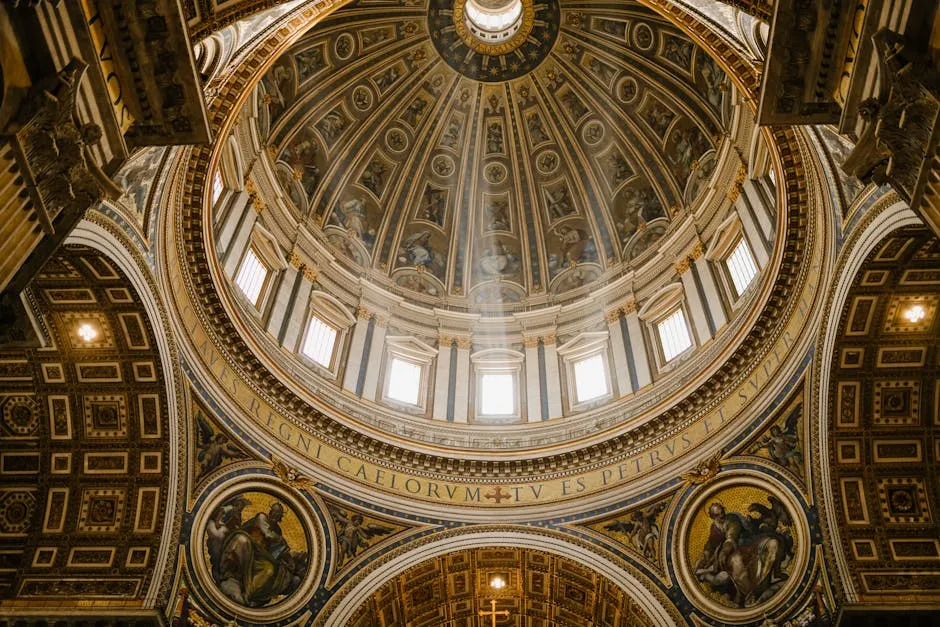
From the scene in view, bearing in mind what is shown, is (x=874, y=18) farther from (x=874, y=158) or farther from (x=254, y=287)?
(x=254, y=287)

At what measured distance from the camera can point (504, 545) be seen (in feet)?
68.8

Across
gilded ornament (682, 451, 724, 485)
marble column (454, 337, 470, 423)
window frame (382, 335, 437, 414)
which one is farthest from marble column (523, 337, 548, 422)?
gilded ornament (682, 451, 724, 485)

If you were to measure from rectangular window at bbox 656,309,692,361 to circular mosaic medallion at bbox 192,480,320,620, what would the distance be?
36.6ft

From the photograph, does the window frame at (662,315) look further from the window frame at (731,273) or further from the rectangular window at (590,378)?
the rectangular window at (590,378)

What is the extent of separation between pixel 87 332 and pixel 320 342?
28.5 feet

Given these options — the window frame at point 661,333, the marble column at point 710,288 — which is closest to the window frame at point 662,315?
the window frame at point 661,333

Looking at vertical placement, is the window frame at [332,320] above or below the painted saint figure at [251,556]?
above

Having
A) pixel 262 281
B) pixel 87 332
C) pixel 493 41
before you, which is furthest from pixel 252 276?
pixel 493 41

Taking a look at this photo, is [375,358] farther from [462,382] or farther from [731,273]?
[731,273]

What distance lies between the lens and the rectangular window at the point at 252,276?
23219 millimetres

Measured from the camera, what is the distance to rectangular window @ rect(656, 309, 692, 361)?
24281 mm

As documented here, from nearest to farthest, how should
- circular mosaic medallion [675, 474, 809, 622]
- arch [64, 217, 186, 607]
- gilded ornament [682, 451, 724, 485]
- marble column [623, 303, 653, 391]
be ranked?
1. arch [64, 217, 186, 607]
2. circular mosaic medallion [675, 474, 809, 622]
3. gilded ornament [682, 451, 724, 485]
4. marble column [623, 303, 653, 391]

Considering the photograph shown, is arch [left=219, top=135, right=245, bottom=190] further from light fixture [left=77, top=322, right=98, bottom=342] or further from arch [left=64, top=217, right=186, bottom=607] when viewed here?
light fixture [left=77, top=322, right=98, bottom=342]

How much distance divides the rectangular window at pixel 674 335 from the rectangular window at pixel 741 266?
6.43 ft
